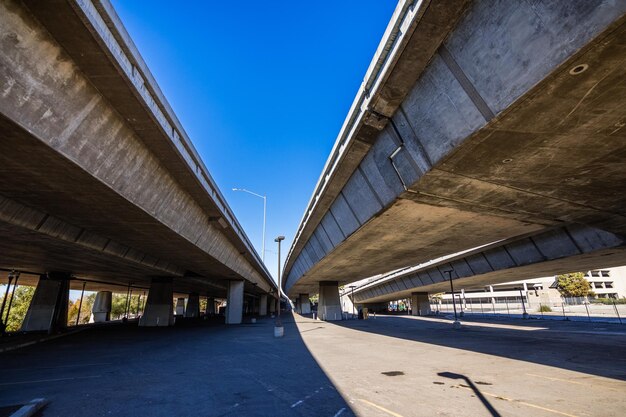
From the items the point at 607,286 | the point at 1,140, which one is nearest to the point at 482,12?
the point at 1,140

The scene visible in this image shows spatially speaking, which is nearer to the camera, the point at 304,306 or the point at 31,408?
the point at 31,408

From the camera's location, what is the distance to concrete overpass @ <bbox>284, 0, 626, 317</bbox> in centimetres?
498

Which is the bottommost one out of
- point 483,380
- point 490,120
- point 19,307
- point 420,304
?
point 483,380

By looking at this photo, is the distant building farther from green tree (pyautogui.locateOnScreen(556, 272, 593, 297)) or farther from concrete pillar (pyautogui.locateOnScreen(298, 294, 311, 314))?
concrete pillar (pyautogui.locateOnScreen(298, 294, 311, 314))

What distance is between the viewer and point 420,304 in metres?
59.0

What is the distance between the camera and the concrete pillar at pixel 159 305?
120 feet

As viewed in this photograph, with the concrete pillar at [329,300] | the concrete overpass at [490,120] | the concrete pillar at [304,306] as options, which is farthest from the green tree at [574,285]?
the concrete overpass at [490,120]

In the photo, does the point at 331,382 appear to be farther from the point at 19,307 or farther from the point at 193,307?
the point at 19,307

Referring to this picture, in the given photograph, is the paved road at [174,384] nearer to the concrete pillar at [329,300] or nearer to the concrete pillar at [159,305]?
the concrete pillar at [159,305]

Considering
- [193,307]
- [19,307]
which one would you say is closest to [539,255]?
[193,307]

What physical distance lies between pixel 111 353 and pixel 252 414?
43.4 ft

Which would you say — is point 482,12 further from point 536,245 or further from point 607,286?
point 607,286

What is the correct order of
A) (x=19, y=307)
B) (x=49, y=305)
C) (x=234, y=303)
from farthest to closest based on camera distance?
(x=19, y=307)
(x=234, y=303)
(x=49, y=305)

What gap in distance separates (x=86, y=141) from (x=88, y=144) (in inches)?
4.4
